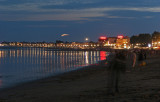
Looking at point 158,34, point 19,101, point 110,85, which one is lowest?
point 19,101

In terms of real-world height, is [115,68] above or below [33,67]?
above

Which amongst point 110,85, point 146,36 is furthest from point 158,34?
point 110,85

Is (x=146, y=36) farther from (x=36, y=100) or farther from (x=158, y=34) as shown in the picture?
(x=36, y=100)

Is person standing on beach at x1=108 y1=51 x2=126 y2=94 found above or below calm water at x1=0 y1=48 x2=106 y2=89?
above

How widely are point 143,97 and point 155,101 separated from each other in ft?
2.56

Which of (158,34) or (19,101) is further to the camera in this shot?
(158,34)

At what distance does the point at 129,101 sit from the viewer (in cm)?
819

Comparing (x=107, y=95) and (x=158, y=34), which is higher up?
(x=158, y=34)

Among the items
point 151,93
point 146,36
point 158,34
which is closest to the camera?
point 151,93

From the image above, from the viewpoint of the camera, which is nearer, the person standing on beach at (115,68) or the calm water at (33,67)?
the person standing on beach at (115,68)

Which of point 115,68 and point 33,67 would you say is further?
point 33,67

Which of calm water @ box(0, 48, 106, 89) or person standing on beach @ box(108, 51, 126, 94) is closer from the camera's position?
person standing on beach @ box(108, 51, 126, 94)

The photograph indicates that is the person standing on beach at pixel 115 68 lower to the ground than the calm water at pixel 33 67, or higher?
higher

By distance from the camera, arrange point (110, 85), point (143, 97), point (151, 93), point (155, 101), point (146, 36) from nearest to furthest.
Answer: point (155, 101), point (143, 97), point (151, 93), point (110, 85), point (146, 36)
